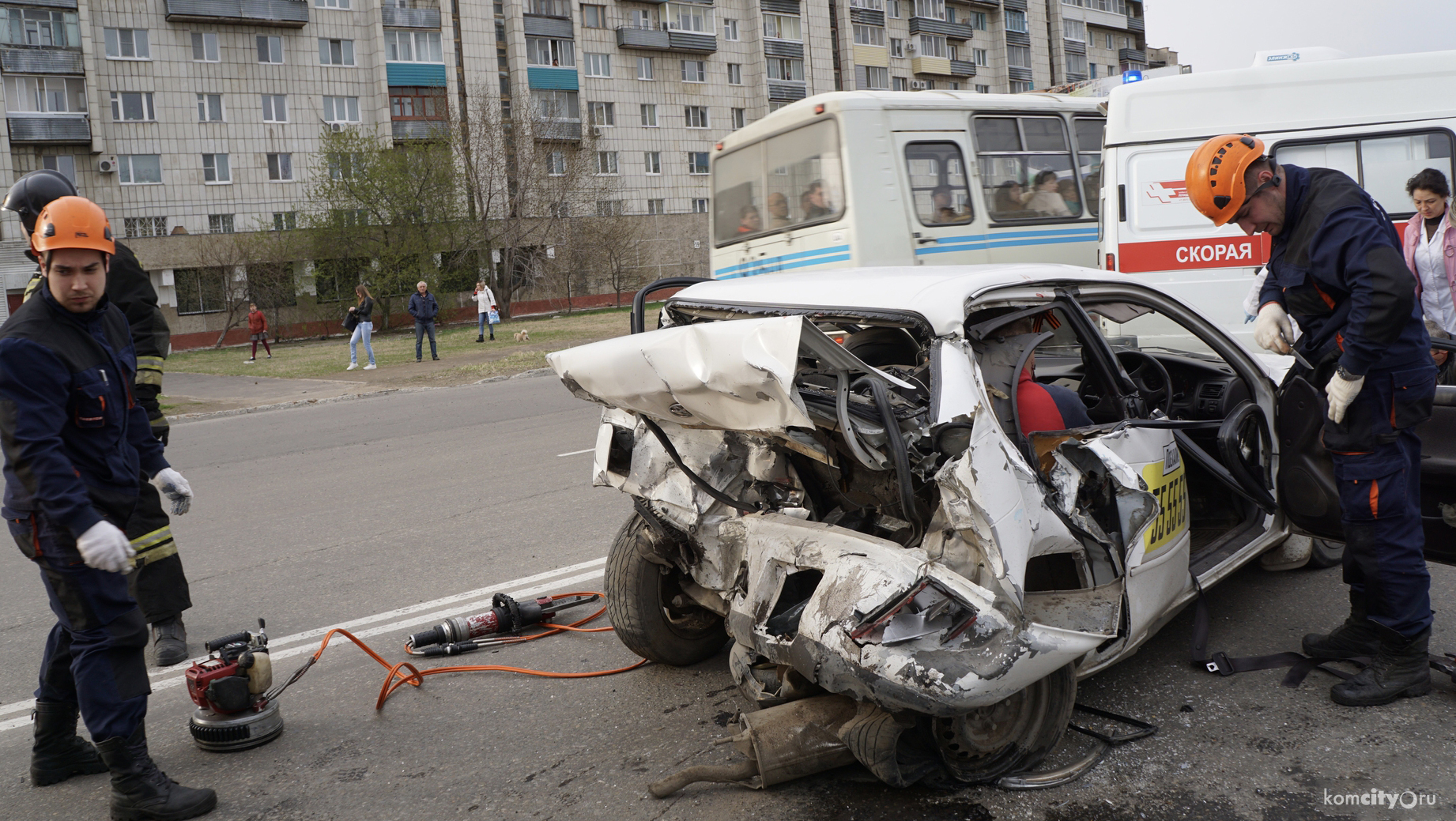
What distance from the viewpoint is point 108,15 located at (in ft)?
129

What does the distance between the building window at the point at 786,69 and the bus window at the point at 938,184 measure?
147ft

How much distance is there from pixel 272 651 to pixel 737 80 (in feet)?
171

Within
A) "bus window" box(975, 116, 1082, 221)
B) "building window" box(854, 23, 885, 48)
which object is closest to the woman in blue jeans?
"bus window" box(975, 116, 1082, 221)

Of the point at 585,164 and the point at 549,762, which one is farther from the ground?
the point at 585,164

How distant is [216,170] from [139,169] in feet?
8.94

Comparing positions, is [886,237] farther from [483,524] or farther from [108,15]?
[108,15]

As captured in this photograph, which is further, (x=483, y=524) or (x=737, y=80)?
(x=737, y=80)

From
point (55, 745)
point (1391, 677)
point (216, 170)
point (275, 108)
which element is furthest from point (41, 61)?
point (1391, 677)

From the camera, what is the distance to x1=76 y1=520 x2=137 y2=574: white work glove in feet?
9.68

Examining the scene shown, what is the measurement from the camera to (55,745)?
336cm

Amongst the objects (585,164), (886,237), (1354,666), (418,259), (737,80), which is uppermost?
(737,80)

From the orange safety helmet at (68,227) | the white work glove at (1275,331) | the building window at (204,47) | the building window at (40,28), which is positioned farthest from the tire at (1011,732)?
the building window at (204,47)

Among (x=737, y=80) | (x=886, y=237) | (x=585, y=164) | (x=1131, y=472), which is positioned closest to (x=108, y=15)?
(x=585, y=164)

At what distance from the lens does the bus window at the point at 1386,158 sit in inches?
306
